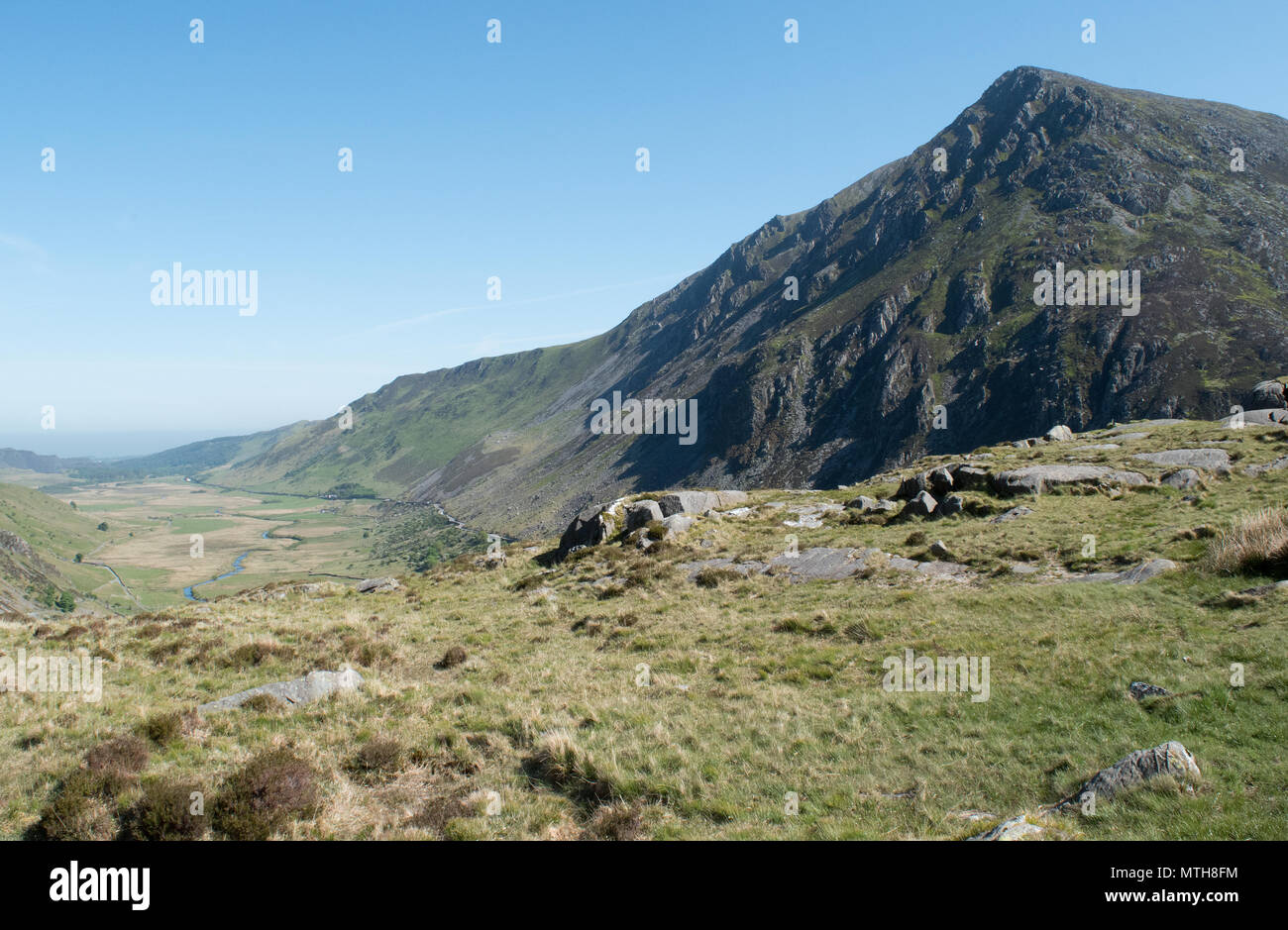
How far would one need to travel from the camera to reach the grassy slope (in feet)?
30.4

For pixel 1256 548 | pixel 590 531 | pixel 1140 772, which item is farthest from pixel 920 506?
pixel 1140 772

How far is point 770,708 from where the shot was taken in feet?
44.8

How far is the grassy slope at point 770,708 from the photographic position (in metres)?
9.27

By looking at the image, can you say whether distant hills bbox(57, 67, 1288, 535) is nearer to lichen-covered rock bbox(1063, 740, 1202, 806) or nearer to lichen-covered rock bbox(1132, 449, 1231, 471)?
lichen-covered rock bbox(1132, 449, 1231, 471)

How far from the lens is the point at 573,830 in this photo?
9172 mm

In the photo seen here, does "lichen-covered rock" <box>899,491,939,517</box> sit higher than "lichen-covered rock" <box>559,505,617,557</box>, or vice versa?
"lichen-covered rock" <box>899,491,939,517</box>

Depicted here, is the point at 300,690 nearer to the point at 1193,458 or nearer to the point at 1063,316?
the point at 1193,458

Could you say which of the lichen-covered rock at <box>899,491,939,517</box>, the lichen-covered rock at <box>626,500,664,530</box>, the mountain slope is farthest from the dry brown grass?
the mountain slope

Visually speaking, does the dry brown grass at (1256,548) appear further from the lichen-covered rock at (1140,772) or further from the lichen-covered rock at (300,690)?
the lichen-covered rock at (300,690)

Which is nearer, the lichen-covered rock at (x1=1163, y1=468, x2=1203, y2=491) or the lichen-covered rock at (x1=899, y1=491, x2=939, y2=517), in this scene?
the lichen-covered rock at (x1=1163, y1=468, x2=1203, y2=491)

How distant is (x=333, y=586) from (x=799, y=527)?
3156 centimetres

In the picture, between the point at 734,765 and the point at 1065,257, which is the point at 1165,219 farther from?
the point at 734,765

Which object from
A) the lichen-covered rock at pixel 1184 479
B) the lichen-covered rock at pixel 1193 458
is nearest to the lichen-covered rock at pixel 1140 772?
the lichen-covered rock at pixel 1184 479

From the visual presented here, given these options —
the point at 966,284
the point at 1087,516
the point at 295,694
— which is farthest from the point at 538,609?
the point at 966,284
